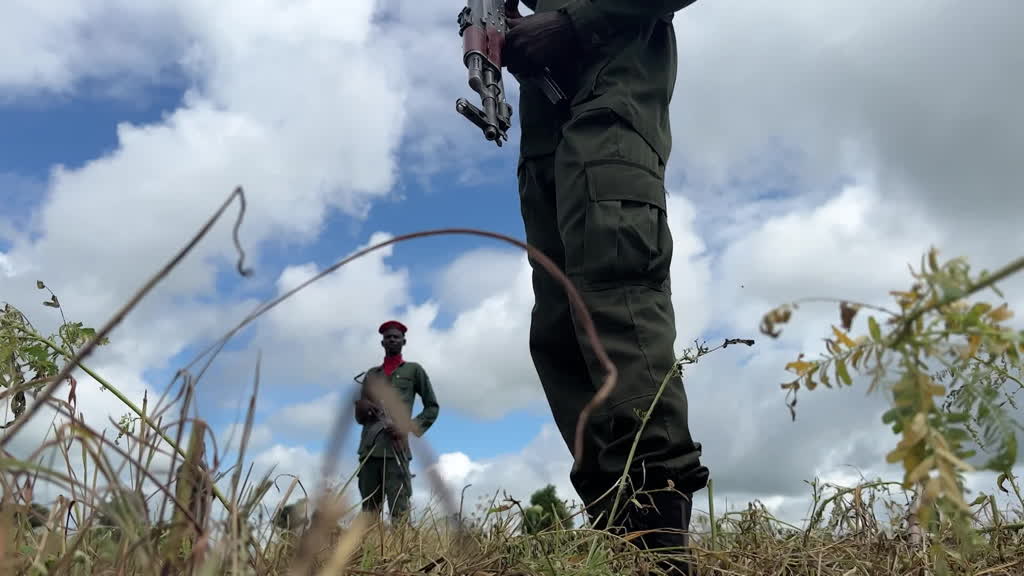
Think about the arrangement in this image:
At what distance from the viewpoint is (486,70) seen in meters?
2.68

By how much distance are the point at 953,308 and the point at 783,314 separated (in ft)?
0.42

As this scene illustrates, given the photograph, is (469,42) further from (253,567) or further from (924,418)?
(924,418)

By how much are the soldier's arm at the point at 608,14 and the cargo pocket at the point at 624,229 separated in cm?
46

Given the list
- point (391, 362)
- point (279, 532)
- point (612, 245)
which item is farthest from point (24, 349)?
point (391, 362)

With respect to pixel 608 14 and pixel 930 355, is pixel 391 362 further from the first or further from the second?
pixel 930 355

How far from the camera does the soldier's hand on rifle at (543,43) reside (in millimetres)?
2459

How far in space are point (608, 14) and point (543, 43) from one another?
260 millimetres

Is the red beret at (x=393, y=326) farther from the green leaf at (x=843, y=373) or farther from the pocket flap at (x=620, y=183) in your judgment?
the green leaf at (x=843, y=373)

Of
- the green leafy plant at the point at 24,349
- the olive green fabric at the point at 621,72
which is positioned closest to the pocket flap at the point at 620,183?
the olive green fabric at the point at 621,72

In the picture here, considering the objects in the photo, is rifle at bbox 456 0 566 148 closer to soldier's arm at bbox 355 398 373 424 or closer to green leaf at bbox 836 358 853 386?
soldier's arm at bbox 355 398 373 424

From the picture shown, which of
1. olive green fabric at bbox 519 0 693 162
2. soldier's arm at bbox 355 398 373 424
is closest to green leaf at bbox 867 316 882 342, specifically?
soldier's arm at bbox 355 398 373 424

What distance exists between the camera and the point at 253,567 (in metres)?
0.85

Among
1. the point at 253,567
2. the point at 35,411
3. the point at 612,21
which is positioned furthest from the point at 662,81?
the point at 35,411

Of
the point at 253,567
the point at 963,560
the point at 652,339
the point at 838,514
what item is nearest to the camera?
the point at 253,567
